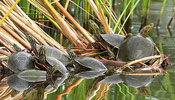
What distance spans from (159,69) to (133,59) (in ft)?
0.47

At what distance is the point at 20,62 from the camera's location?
2.00 m

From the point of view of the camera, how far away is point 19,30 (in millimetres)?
2342

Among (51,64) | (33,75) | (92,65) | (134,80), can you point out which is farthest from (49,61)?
(134,80)

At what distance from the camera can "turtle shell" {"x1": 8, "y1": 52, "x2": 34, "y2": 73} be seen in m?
2.00

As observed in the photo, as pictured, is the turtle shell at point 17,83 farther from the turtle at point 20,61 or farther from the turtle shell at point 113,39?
the turtle shell at point 113,39

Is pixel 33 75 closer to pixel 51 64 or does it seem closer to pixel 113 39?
pixel 51 64

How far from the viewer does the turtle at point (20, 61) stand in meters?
2.01

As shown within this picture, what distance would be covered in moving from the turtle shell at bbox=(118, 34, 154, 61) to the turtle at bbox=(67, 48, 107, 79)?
17cm

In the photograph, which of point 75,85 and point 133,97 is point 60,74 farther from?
point 133,97

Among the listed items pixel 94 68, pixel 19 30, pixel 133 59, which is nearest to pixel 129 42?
pixel 133 59

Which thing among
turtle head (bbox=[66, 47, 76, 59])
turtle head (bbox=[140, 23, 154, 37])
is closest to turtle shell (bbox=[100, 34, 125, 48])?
turtle head (bbox=[140, 23, 154, 37])

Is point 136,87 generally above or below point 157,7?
above

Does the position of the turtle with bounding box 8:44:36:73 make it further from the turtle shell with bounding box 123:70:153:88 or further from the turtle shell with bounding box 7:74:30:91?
the turtle shell with bounding box 123:70:153:88

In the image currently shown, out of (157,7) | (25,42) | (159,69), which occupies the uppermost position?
(25,42)
